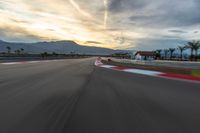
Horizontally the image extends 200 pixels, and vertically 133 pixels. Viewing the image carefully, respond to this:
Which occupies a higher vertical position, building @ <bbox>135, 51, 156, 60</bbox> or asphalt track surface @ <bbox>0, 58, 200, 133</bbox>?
asphalt track surface @ <bbox>0, 58, 200, 133</bbox>

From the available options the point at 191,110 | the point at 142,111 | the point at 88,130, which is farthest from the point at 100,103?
the point at 88,130

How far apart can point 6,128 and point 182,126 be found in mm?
2955

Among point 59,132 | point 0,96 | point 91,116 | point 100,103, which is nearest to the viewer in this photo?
point 59,132

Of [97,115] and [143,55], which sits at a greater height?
[97,115]

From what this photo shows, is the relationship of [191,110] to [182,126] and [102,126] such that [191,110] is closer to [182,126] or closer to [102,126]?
[182,126]

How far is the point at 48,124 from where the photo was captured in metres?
4.89

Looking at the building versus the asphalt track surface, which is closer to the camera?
the asphalt track surface

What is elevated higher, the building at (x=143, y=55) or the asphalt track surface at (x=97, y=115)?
the asphalt track surface at (x=97, y=115)

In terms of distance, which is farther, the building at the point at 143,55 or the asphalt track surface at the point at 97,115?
A: the building at the point at 143,55

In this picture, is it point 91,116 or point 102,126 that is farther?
point 91,116

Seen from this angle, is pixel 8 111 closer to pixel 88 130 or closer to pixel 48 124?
pixel 48 124

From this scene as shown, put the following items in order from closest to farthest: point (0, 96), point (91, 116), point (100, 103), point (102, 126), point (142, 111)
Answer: point (102, 126), point (91, 116), point (142, 111), point (100, 103), point (0, 96)

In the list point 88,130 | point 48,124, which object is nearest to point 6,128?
point 48,124

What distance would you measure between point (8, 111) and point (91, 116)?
176cm
